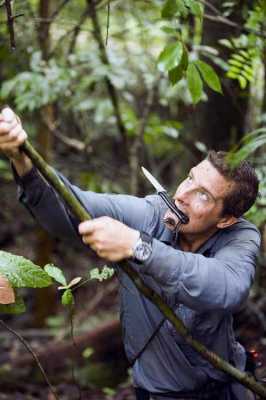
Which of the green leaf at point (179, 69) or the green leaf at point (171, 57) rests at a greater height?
the green leaf at point (171, 57)

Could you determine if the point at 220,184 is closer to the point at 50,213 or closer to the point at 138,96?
the point at 50,213

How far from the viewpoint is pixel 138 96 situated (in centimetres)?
765

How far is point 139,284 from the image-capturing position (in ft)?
6.19

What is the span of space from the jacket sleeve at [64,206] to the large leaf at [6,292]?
0.35 m

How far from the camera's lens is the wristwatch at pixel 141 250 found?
6.16ft

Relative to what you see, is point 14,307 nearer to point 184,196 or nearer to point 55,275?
point 55,275

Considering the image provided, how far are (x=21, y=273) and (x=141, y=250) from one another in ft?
1.71

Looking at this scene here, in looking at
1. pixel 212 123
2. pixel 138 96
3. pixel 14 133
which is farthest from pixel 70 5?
pixel 14 133

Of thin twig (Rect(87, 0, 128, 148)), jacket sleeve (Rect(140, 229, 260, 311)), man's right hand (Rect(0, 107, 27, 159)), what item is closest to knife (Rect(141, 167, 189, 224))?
jacket sleeve (Rect(140, 229, 260, 311))

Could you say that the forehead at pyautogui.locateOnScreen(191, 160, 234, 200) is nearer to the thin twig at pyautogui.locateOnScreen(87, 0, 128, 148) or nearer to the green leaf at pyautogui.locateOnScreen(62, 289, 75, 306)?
the green leaf at pyautogui.locateOnScreen(62, 289, 75, 306)

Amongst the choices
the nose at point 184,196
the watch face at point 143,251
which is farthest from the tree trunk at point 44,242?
the watch face at point 143,251

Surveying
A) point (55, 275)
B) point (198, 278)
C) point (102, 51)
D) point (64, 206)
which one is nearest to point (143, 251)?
point (198, 278)

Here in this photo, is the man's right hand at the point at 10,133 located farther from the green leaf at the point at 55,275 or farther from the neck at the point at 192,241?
the neck at the point at 192,241

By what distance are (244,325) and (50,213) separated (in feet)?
10.2
